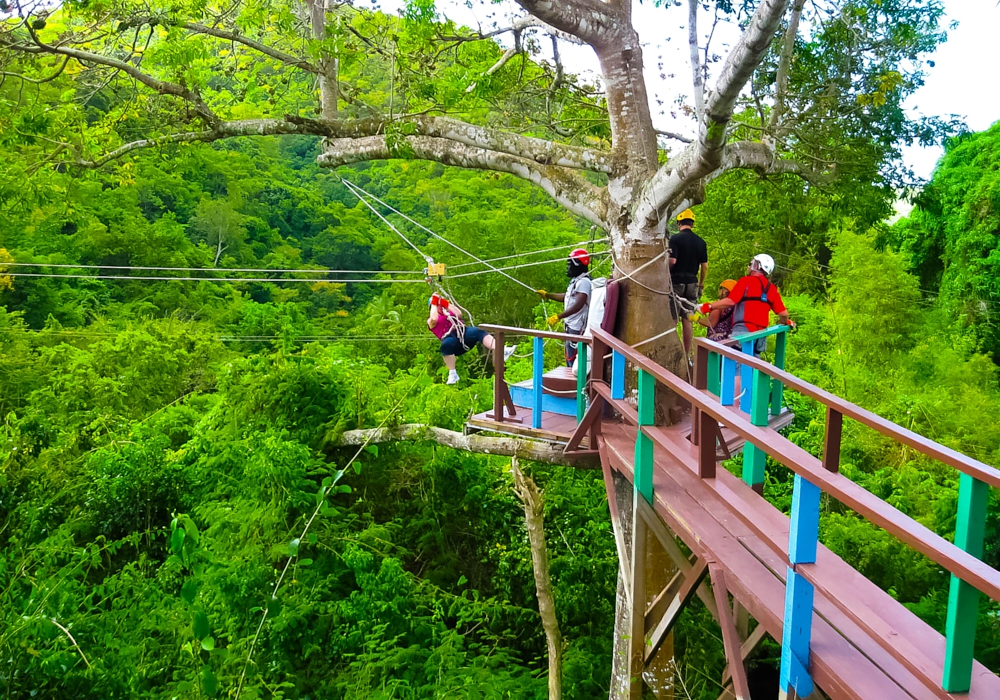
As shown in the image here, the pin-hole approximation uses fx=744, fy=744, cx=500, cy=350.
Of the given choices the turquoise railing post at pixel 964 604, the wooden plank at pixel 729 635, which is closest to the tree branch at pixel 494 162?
the wooden plank at pixel 729 635

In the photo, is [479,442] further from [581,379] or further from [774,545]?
[774,545]

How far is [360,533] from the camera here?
7895 millimetres

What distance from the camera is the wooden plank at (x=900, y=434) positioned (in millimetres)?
1971

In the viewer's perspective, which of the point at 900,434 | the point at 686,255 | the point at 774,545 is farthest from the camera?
the point at 686,255

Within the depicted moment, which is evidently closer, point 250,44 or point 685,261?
point 685,261

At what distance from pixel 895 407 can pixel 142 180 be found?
18.6 metres

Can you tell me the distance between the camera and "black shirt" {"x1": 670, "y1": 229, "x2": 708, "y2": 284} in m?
6.23

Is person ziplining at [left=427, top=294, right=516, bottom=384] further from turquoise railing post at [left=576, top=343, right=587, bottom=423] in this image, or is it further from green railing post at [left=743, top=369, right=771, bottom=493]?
green railing post at [left=743, top=369, right=771, bottom=493]

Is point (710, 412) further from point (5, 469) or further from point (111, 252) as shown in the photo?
point (111, 252)

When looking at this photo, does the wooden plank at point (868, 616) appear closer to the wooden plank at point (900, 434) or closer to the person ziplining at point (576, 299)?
the wooden plank at point (900, 434)

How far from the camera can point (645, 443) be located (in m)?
3.98

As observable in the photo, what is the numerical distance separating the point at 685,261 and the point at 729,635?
3878 millimetres

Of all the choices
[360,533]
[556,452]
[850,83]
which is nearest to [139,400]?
[360,533]

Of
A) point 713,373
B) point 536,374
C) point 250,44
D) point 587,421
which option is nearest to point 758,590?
point 587,421
